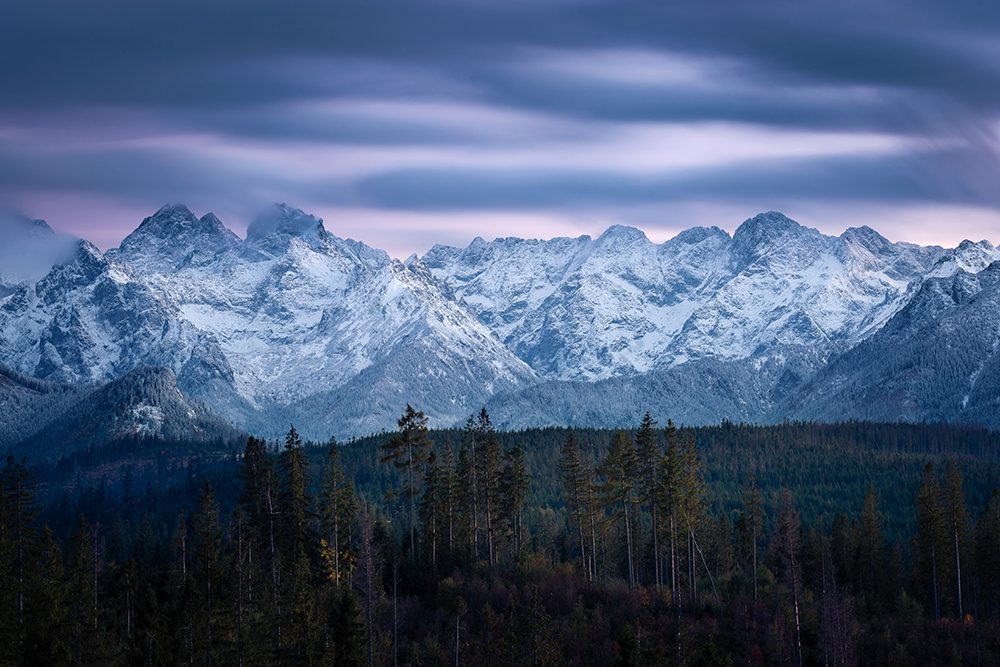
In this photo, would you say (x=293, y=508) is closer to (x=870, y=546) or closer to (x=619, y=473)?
(x=619, y=473)

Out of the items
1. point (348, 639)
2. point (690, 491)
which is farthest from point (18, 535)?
point (690, 491)

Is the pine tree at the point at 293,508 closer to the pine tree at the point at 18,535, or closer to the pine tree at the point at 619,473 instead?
the pine tree at the point at 18,535

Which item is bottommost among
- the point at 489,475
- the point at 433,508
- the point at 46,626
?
the point at 46,626

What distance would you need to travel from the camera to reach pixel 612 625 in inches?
3398

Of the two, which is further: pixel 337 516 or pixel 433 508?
pixel 433 508

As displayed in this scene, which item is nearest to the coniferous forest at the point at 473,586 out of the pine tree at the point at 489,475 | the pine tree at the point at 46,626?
the pine tree at the point at 46,626

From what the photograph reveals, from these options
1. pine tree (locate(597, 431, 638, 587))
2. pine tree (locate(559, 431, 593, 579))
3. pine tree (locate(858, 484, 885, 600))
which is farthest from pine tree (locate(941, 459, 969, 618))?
pine tree (locate(559, 431, 593, 579))

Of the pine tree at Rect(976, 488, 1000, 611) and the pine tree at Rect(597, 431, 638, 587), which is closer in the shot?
the pine tree at Rect(597, 431, 638, 587)

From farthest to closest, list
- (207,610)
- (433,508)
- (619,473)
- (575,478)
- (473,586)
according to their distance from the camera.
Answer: (433,508), (575,478), (619,473), (473,586), (207,610)

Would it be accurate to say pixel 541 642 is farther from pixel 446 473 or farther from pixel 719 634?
pixel 446 473

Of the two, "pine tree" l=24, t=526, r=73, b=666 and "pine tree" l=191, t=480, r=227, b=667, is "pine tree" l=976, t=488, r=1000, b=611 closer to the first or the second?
"pine tree" l=191, t=480, r=227, b=667

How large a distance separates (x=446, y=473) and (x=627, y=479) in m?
16.6

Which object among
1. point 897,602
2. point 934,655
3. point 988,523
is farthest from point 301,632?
point 988,523

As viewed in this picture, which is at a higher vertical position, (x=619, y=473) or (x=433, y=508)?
(x=619, y=473)
